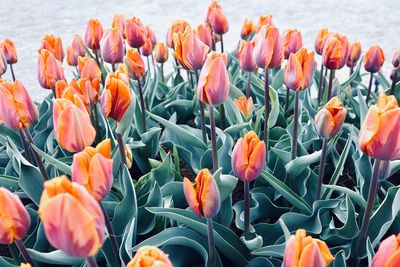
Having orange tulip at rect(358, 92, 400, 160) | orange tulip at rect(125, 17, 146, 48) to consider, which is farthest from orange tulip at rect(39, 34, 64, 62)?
orange tulip at rect(358, 92, 400, 160)

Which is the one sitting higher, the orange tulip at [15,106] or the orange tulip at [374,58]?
the orange tulip at [15,106]

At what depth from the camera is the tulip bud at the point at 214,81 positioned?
0.61 meters

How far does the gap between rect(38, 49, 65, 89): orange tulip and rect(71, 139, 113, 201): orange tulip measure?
1.25 feet

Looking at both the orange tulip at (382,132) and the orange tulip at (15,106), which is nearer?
the orange tulip at (382,132)

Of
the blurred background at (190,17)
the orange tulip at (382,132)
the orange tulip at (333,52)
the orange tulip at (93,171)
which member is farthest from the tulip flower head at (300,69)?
the blurred background at (190,17)

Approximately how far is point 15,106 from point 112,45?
0.27 metres

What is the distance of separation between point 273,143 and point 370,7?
274 centimetres

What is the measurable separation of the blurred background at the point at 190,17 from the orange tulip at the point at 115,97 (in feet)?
6.65

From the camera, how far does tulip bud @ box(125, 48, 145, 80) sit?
819mm

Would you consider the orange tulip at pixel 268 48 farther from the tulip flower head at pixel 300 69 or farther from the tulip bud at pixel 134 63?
the tulip bud at pixel 134 63

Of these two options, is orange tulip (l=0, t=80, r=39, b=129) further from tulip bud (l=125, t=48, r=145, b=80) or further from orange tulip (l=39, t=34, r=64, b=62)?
orange tulip (l=39, t=34, r=64, b=62)

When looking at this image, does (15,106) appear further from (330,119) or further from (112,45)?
(330,119)

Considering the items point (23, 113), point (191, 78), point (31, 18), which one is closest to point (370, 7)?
point (31, 18)

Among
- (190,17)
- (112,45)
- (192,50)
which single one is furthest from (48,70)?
(190,17)
